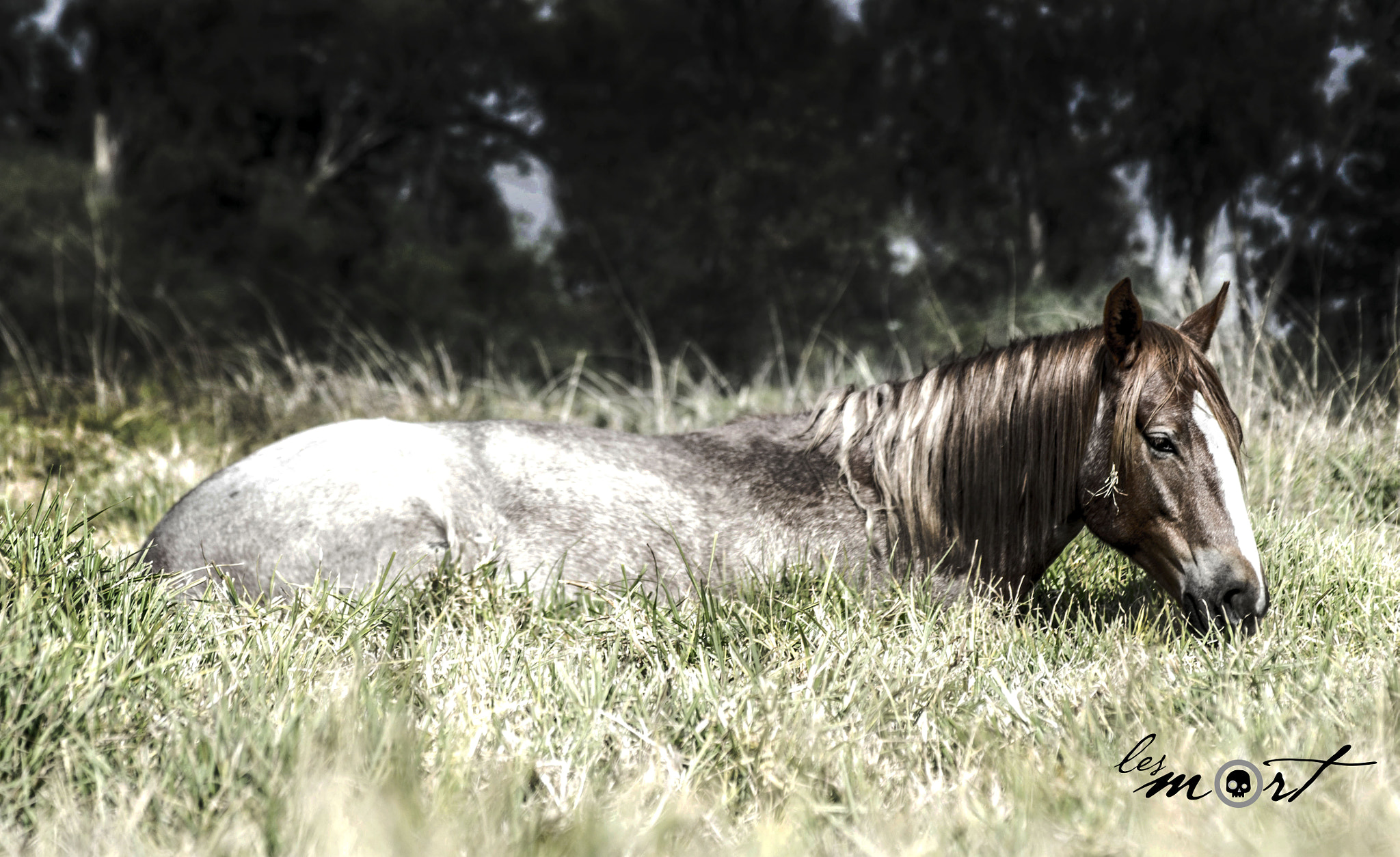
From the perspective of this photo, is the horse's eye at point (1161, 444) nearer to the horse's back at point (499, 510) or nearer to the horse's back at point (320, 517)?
the horse's back at point (499, 510)

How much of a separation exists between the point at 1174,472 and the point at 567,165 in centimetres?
1483

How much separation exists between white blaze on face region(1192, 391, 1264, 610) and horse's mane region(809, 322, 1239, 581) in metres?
0.06

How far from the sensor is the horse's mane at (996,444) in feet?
7.83

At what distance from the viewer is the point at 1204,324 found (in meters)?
2.64

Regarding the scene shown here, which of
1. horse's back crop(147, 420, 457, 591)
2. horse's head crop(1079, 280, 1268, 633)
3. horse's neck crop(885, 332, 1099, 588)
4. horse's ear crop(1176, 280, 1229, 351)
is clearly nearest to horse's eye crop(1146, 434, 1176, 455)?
horse's head crop(1079, 280, 1268, 633)

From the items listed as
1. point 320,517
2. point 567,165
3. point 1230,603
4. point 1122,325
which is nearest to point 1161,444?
point 1122,325

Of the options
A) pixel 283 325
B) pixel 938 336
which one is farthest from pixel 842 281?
pixel 283 325

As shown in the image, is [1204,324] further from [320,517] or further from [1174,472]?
[320,517]

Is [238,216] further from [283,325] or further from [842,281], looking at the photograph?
[842,281]

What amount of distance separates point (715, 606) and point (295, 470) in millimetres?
1487

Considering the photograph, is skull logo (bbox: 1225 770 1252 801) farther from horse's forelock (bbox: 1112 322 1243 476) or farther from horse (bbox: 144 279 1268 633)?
horse's forelock (bbox: 1112 322 1243 476)

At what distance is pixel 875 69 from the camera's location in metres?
15.0

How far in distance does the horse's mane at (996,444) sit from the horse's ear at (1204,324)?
0.25 meters

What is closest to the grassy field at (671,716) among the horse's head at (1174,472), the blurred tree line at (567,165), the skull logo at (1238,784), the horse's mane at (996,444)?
the skull logo at (1238,784)
